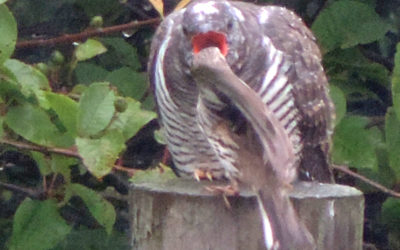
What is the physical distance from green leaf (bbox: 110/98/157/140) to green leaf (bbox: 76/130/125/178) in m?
0.04

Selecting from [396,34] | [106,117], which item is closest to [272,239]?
[106,117]

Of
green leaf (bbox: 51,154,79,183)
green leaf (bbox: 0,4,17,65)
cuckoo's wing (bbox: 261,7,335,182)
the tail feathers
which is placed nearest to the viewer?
the tail feathers

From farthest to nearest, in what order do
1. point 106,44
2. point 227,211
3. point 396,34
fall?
point 396,34 < point 106,44 < point 227,211

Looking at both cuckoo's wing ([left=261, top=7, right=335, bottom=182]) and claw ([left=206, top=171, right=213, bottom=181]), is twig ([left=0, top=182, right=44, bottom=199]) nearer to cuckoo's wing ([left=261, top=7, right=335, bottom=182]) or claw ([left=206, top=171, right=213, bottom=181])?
claw ([left=206, top=171, right=213, bottom=181])

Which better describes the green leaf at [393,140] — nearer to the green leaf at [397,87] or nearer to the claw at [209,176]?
the green leaf at [397,87]

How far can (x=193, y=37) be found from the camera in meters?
2.36

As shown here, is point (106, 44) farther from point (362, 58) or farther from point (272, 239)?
point (272, 239)

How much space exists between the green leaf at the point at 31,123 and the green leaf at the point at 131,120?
0.15 metres

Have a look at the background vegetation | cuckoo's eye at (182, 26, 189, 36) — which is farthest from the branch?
cuckoo's eye at (182, 26, 189, 36)

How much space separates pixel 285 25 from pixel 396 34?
2.32 ft

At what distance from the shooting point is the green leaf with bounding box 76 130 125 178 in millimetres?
2504

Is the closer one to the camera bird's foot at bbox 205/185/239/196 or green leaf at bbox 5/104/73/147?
bird's foot at bbox 205/185/239/196

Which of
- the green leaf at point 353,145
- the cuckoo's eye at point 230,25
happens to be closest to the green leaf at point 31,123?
the cuckoo's eye at point 230,25

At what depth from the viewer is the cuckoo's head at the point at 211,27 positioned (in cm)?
234
